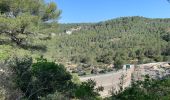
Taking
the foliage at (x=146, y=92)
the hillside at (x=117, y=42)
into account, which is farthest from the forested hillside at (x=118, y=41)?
the foliage at (x=146, y=92)

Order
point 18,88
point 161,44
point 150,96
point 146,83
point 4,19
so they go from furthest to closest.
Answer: point 161,44 < point 4,19 < point 18,88 < point 146,83 < point 150,96

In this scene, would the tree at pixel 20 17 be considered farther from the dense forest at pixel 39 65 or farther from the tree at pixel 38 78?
the tree at pixel 38 78

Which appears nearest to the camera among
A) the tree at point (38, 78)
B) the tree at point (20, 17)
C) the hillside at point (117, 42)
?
the tree at point (38, 78)

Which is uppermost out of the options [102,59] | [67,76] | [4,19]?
[4,19]

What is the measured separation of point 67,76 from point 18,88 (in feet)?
7.73

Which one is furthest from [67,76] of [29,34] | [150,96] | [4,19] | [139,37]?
[139,37]

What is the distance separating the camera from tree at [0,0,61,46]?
23.3 metres

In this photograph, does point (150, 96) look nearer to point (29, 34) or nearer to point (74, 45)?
point (29, 34)

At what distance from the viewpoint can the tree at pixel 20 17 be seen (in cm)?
2331

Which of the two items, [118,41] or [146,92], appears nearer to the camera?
[146,92]

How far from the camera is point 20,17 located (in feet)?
77.7

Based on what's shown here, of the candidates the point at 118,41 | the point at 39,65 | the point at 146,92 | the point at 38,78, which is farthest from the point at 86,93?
the point at 118,41

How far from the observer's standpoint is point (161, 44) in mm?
86062

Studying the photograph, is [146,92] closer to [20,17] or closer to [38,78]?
[38,78]
